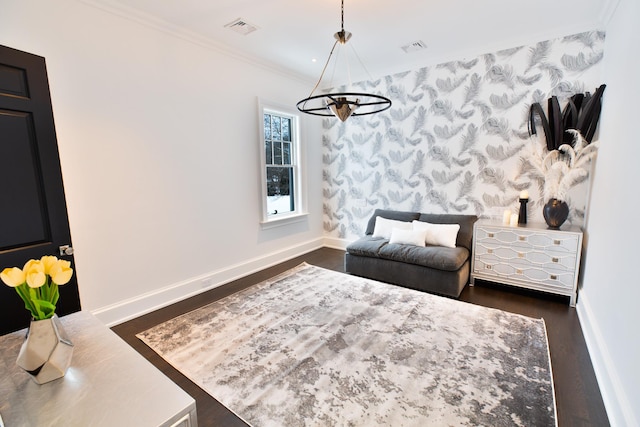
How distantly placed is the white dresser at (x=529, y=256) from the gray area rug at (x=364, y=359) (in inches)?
27.0

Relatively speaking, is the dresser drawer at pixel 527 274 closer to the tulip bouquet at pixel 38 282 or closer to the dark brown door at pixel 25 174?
the tulip bouquet at pixel 38 282

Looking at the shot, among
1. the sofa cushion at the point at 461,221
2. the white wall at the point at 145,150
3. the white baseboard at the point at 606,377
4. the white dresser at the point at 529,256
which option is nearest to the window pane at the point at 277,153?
the white wall at the point at 145,150

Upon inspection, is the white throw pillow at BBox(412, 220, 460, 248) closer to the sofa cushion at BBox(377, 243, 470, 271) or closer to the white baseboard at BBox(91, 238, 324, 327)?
the sofa cushion at BBox(377, 243, 470, 271)

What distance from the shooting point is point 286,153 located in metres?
4.66

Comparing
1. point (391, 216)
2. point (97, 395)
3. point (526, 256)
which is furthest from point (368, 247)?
point (97, 395)

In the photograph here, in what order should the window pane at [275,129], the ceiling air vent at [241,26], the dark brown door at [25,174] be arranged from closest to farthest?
the dark brown door at [25,174]
the ceiling air vent at [241,26]
the window pane at [275,129]

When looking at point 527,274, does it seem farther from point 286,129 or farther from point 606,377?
point 286,129

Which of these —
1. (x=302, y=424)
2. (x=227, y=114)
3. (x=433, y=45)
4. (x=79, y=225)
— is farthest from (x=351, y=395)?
(x=433, y=45)

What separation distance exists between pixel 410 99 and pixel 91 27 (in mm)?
3676

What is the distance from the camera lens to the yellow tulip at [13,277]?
1.10m

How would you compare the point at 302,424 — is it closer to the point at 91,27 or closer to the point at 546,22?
the point at 91,27

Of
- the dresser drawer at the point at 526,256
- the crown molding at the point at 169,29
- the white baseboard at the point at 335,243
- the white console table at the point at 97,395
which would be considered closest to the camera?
the white console table at the point at 97,395

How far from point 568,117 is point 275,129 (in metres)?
3.55

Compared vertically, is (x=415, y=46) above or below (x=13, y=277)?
above
